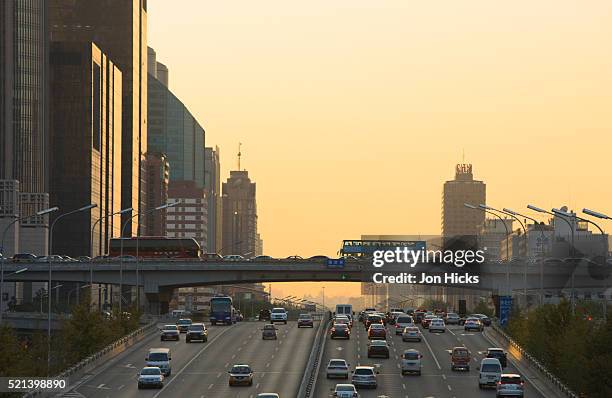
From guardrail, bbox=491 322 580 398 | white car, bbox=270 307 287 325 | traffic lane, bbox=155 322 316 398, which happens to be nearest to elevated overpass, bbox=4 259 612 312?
white car, bbox=270 307 287 325

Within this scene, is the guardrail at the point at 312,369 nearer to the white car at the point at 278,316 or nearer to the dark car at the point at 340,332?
the dark car at the point at 340,332

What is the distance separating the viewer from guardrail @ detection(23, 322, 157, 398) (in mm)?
83338

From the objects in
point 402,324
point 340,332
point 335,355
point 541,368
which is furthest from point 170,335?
point 541,368

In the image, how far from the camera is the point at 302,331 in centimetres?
14412

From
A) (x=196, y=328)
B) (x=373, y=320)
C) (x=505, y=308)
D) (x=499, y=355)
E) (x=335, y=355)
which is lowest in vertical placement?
(x=335, y=355)

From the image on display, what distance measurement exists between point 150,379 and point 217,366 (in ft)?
52.9

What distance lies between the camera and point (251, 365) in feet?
352

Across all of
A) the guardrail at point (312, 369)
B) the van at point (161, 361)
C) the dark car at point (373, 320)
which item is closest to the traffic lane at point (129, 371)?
the van at point (161, 361)

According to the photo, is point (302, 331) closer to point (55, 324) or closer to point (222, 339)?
point (222, 339)

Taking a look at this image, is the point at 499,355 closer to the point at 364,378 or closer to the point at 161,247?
the point at 364,378

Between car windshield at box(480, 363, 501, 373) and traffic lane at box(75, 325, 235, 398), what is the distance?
21022 millimetres

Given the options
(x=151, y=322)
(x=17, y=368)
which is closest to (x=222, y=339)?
(x=151, y=322)

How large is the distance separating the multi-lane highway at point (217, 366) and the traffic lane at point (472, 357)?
10.5 meters

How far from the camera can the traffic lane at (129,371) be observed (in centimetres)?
8938
